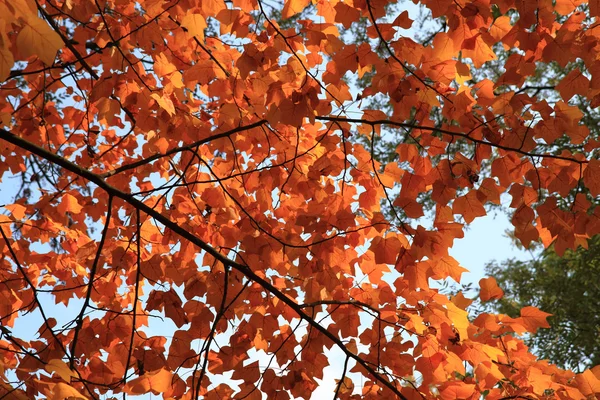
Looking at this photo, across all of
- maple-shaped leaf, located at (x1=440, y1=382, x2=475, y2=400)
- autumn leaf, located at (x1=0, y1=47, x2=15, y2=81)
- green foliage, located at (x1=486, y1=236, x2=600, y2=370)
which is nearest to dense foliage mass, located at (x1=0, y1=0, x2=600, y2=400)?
maple-shaped leaf, located at (x1=440, y1=382, x2=475, y2=400)

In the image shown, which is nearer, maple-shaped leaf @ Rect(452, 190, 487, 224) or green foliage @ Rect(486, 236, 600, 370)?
maple-shaped leaf @ Rect(452, 190, 487, 224)

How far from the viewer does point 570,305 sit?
29.0ft

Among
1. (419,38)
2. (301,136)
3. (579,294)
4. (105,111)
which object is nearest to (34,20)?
(105,111)

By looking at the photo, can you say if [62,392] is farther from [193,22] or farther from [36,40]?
[193,22]

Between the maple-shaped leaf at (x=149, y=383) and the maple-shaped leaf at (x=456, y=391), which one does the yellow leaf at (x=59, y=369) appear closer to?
the maple-shaped leaf at (x=149, y=383)

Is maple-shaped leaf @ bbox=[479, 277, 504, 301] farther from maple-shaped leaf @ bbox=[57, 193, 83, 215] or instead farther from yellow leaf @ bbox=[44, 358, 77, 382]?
maple-shaped leaf @ bbox=[57, 193, 83, 215]

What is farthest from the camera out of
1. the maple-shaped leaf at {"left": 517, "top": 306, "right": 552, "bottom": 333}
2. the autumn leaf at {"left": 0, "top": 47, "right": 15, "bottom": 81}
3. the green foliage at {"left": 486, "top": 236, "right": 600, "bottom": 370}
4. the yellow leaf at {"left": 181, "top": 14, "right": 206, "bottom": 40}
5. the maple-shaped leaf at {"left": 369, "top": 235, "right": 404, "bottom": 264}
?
the green foliage at {"left": 486, "top": 236, "right": 600, "bottom": 370}

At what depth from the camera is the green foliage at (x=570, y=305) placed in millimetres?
8500

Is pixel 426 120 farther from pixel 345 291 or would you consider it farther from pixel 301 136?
pixel 345 291

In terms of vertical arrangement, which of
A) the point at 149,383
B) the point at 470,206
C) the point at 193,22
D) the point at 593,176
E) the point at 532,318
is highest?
the point at 193,22

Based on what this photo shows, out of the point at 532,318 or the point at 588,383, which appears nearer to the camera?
the point at 588,383

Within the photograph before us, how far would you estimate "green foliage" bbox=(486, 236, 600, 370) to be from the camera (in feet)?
27.9

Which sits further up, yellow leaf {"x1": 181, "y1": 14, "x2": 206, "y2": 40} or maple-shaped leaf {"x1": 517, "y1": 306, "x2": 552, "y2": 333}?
yellow leaf {"x1": 181, "y1": 14, "x2": 206, "y2": 40}

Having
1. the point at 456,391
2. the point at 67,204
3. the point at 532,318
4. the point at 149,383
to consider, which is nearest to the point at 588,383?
the point at 532,318
